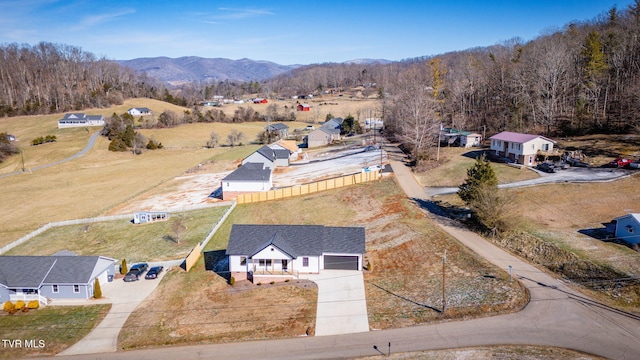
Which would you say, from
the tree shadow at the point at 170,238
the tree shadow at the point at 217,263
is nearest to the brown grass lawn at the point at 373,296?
the tree shadow at the point at 217,263

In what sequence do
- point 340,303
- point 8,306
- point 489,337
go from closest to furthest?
1. point 489,337
2. point 340,303
3. point 8,306

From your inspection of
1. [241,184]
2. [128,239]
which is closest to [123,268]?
[128,239]

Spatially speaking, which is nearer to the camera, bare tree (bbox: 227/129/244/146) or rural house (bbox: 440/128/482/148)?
rural house (bbox: 440/128/482/148)

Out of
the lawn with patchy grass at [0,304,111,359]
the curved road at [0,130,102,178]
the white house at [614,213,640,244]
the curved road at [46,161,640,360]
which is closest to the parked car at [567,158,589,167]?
the white house at [614,213,640,244]

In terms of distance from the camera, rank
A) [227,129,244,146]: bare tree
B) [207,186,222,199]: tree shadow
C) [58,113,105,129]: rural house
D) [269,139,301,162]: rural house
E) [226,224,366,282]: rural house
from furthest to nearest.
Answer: [58,113,105,129]: rural house
[227,129,244,146]: bare tree
[269,139,301,162]: rural house
[207,186,222,199]: tree shadow
[226,224,366,282]: rural house

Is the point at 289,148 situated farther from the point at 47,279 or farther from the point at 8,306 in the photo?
the point at 8,306

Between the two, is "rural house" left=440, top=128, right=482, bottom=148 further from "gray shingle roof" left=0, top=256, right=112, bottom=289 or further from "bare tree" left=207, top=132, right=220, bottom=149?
"gray shingle roof" left=0, top=256, right=112, bottom=289
